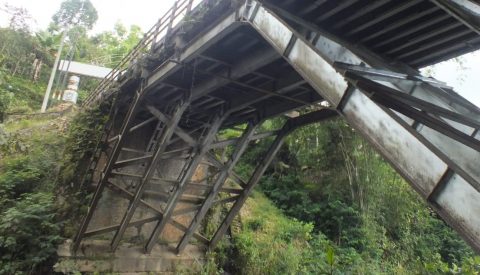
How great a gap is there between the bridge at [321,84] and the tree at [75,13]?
70.2 feet

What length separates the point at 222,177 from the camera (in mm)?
8273

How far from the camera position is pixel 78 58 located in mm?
28328

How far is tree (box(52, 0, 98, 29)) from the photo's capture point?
27.0 m

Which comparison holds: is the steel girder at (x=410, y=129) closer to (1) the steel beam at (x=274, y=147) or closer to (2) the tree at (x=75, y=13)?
(1) the steel beam at (x=274, y=147)

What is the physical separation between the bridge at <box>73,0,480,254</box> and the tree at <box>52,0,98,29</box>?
21.4 meters

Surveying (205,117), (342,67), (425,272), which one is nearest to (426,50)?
(342,67)

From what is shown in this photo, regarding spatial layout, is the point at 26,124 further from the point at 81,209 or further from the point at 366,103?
the point at 366,103

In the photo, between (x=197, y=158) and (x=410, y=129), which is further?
(x=197, y=158)

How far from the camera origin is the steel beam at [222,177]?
26.0 ft

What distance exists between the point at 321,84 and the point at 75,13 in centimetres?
2905

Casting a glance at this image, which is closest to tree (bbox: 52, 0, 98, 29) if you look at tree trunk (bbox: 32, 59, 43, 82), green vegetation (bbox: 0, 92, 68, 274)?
tree trunk (bbox: 32, 59, 43, 82)

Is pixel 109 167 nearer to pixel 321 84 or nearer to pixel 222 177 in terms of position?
pixel 222 177

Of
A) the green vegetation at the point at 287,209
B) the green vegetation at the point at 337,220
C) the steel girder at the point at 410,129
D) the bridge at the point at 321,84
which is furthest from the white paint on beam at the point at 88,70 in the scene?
the steel girder at the point at 410,129

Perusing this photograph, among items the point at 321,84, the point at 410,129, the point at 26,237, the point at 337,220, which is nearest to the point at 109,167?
the point at 26,237
